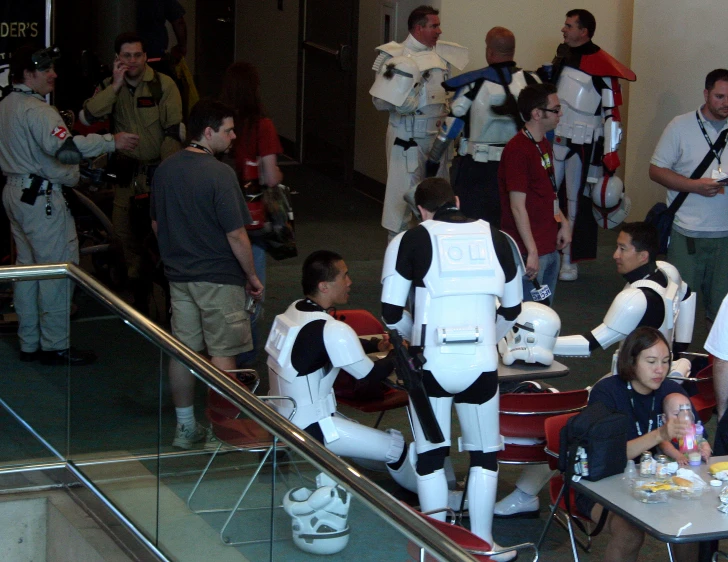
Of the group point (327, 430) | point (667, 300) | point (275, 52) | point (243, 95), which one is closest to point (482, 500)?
point (327, 430)

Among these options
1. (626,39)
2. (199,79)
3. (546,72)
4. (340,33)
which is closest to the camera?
(546,72)

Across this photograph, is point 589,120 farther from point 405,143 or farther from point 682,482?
point 682,482

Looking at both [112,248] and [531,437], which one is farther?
[112,248]

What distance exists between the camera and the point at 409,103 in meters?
7.54

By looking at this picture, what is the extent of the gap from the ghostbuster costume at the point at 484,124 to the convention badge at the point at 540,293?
5.82 feet

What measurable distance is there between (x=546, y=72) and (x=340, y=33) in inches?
128

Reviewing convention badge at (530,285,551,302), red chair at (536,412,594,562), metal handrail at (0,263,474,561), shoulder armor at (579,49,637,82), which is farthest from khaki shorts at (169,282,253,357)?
shoulder armor at (579,49,637,82)

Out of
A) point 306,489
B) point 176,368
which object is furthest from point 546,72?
point 306,489

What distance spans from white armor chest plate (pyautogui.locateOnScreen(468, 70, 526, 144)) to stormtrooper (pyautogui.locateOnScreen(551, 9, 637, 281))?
2.88ft

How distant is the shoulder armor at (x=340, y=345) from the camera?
4234mm

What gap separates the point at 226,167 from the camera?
4867 millimetres

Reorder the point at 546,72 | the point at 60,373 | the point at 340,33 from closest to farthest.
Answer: the point at 60,373, the point at 546,72, the point at 340,33

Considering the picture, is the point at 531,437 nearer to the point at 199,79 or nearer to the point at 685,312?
the point at 685,312

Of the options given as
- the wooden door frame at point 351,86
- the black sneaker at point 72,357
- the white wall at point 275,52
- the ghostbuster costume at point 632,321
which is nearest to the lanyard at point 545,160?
the ghostbuster costume at point 632,321
